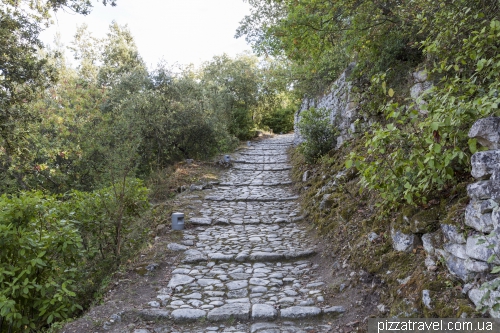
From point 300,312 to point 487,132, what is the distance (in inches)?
97.3

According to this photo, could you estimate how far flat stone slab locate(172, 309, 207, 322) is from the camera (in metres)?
3.77

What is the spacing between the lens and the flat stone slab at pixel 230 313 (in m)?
3.76

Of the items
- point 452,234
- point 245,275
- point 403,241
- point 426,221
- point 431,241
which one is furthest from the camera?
point 245,275

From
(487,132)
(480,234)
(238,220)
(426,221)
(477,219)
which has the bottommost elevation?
(238,220)

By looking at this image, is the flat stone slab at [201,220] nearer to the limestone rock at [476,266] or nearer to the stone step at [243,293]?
the stone step at [243,293]

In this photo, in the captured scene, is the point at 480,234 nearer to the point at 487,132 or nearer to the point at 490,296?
the point at 490,296

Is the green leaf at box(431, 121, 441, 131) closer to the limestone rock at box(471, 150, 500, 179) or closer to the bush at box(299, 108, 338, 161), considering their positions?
the limestone rock at box(471, 150, 500, 179)

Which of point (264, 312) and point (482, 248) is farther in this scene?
point (264, 312)

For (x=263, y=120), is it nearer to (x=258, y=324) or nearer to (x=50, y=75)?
(x=50, y=75)

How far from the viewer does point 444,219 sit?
10.1 ft

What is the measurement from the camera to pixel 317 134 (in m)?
8.95

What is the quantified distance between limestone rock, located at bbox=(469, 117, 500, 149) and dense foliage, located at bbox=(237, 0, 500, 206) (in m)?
0.08

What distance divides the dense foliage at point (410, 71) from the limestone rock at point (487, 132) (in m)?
0.08

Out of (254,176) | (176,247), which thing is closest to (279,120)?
(254,176)
